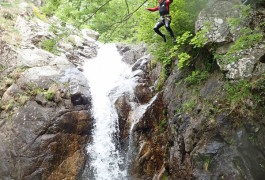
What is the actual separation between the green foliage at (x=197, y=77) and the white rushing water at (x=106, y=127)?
3784mm

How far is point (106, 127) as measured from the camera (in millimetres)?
10125

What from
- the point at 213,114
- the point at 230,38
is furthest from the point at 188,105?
the point at 230,38

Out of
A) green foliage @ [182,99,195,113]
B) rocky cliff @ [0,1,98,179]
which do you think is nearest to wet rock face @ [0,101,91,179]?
rocky cliff @ [0,1,98,179]

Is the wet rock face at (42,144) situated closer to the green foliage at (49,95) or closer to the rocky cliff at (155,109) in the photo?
the rocky cliff at (155,109)

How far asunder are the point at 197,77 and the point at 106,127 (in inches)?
174

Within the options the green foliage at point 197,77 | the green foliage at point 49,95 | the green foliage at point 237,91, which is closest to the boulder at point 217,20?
the green foliage at point 197,77

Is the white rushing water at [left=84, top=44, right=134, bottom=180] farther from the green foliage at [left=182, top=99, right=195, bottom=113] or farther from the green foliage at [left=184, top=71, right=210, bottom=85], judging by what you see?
the green foliage at [left=184, top=71, right=210, bottom=85]

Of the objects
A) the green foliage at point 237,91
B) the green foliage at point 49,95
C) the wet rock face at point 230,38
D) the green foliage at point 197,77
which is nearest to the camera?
the green foliage at point 237,91

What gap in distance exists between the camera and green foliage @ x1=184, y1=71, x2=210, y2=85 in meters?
7.43

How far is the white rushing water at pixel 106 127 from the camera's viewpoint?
914 cm

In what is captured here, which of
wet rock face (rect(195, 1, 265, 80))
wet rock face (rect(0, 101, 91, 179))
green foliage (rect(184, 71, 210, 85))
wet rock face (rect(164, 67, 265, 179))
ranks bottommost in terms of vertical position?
wet rock face (rect(0, 101, 91, 179))

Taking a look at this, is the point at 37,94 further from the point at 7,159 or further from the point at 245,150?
the point at 245,150

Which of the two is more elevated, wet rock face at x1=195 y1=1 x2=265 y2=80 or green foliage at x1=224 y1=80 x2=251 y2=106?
wet rock face at x1=195 y1=1 x2=265 y2=80

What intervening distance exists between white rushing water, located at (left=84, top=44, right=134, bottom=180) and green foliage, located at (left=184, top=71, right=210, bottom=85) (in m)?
3.78
